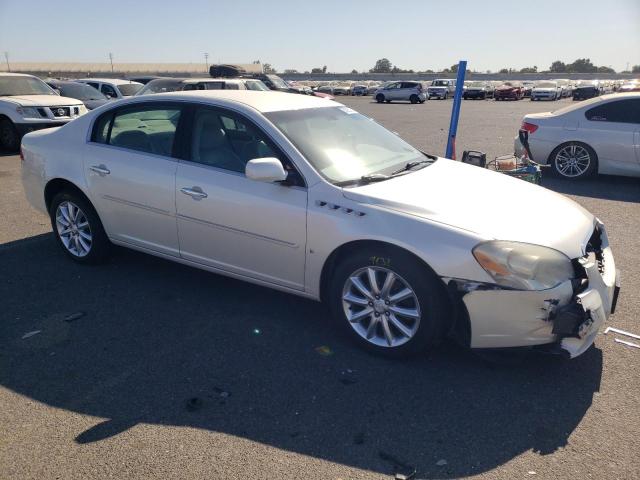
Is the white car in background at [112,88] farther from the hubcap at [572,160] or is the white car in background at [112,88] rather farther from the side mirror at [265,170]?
the side mirror at [265,170]

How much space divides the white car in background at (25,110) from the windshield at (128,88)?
3697 millimetres

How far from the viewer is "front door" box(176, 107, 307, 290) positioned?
12.3ft

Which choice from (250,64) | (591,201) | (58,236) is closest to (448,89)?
(591,201)

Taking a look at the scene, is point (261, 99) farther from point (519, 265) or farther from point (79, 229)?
point (519, 265)

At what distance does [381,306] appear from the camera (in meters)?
3.51

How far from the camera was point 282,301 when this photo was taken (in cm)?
447

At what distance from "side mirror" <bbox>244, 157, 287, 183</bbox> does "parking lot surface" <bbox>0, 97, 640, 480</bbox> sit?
1.14 m

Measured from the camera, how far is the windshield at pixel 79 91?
51.5 feet

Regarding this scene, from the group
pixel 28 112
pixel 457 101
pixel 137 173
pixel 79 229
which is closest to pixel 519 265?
pixel 137 173

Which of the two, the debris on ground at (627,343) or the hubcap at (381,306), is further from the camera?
the debris on ground at (627,343)

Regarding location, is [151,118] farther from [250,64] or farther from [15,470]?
[250,64]

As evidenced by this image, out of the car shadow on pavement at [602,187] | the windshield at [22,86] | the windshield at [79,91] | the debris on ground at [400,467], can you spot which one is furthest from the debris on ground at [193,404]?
the windshield at [79,91]

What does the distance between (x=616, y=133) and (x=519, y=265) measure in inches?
268

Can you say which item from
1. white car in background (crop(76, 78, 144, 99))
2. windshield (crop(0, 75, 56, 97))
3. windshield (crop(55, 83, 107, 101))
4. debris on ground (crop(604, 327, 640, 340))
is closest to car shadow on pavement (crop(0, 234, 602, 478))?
debris on ground (crop(604, 327, 640, 340))
